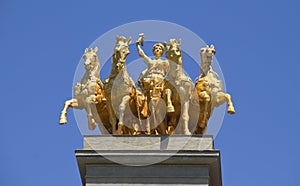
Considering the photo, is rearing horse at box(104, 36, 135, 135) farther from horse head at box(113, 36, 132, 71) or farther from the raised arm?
the raised arm

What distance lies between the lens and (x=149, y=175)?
60.8 m

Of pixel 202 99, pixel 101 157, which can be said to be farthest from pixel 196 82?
pixel 101 157

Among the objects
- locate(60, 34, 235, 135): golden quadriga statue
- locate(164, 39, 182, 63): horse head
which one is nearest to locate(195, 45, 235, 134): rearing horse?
locate(60, 34, 235, 135): golden quadriga statue

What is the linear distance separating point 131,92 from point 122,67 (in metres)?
0.95

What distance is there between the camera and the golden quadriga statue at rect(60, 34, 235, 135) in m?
62.1

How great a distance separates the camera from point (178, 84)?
62156mm

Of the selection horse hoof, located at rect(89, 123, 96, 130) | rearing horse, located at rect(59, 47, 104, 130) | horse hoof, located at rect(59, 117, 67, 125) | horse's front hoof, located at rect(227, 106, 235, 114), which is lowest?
horse hoof, located at rect(59, 117, 67, 125)

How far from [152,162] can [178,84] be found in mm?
3126

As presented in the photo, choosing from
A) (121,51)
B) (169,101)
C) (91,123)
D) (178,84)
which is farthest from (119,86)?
(178,84)

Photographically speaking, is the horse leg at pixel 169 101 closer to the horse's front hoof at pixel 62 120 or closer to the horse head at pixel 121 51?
the horse head at pixel 121 51

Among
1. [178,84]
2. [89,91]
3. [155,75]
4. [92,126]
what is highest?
[155,75]

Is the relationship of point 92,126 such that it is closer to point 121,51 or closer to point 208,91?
point 121,51

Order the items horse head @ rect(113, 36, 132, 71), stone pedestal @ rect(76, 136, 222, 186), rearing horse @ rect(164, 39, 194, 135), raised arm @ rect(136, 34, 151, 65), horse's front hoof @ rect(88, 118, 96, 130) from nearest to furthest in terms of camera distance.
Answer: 1. stone pedestal @ rect(76, 136, 222, 186)
2. rearing horse @ rect(164, 39, 194, 135)
3. horse head @ rect(113, 36, 132, 71)
4. horse's front hoof @ rect(88, 118, 96, 130)
5. raised arm @ rect(136, 34, 151, 65)

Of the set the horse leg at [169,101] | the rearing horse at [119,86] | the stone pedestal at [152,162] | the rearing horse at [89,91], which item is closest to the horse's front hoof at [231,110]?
the stone pedestal at [152,162]
